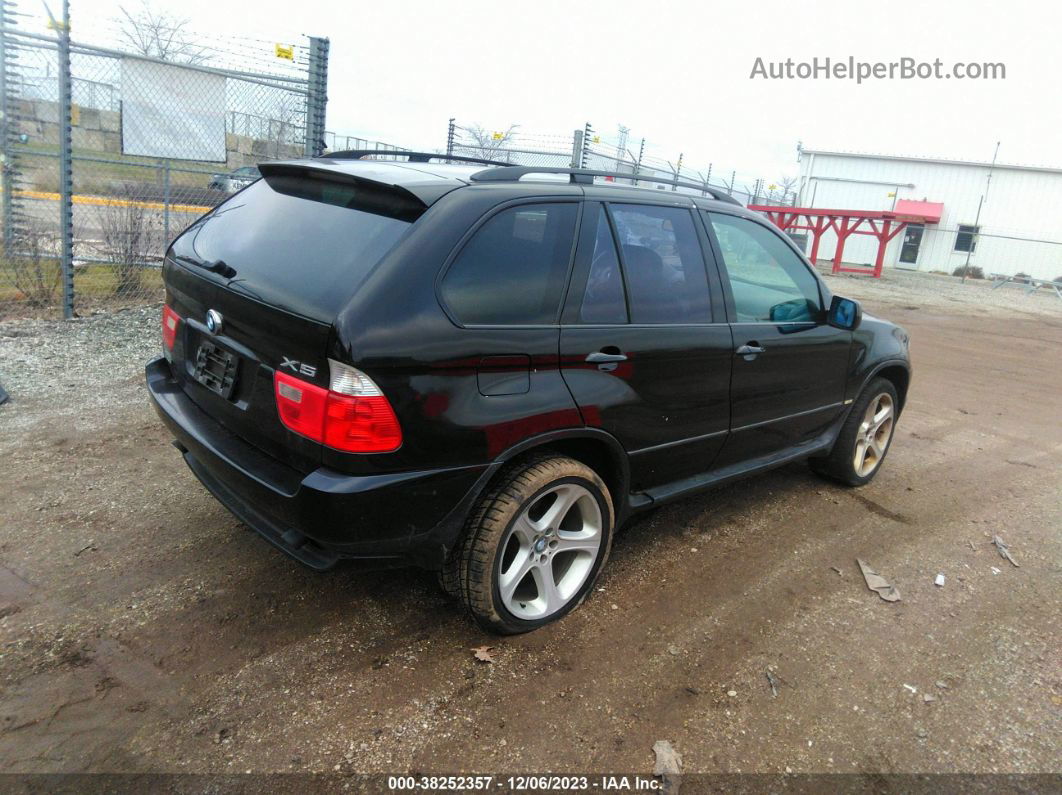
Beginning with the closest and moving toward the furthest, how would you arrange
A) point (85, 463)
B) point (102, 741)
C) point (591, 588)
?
point (102, 741), point (591, 588), point (85, 463)

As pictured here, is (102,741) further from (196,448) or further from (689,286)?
(689,286)

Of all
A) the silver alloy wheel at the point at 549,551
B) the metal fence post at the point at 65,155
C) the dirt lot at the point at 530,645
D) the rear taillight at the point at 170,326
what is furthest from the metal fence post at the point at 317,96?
the silver alloy wheel at the point at 549,551

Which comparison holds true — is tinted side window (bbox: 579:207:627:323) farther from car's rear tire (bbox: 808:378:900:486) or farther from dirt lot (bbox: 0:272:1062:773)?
car's rear tire (bbox: 808:378:900:486)

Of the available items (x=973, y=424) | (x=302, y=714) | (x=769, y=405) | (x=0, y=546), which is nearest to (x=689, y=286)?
(x=769, y=405)

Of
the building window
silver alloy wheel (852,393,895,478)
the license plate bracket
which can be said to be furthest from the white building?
the license plate bracket

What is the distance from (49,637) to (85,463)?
5.65 feet

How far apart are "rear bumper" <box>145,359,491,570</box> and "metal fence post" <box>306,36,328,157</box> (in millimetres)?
5996

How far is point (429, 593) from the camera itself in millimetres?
3240

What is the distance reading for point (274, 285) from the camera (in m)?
2.63

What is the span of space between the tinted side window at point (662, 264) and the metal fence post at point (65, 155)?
5.85 metres

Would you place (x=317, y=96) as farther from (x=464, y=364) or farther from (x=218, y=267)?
(x=464, y=364)

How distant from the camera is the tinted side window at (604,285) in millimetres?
2957

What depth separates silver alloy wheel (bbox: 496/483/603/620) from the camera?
9.37 ft

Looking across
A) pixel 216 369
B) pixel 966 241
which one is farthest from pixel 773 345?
pixel 966 241
